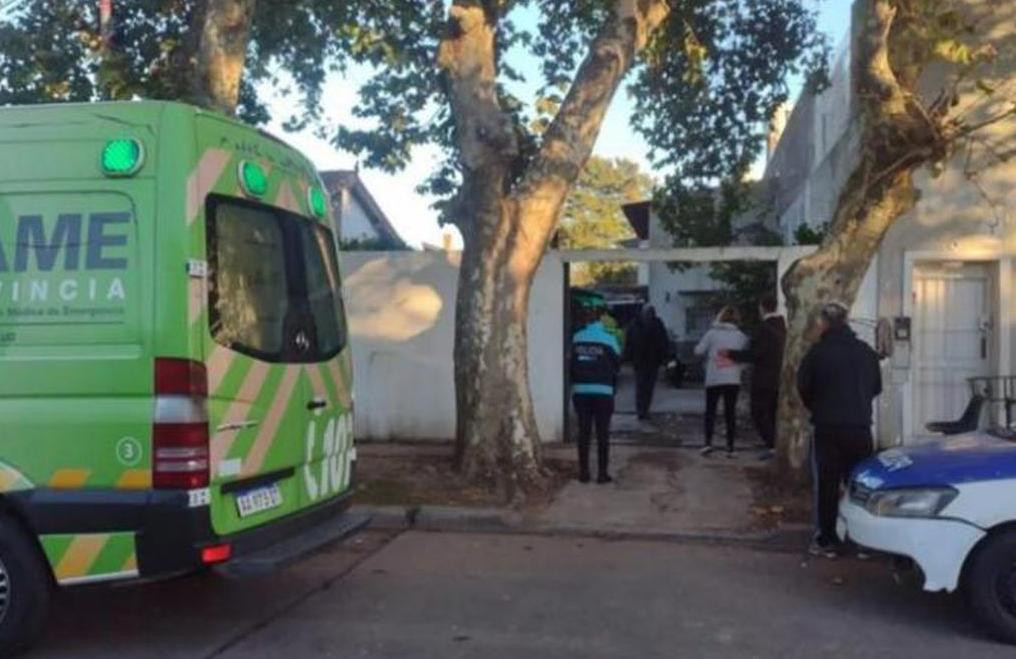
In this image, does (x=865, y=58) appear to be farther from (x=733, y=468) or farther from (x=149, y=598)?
(x=149, y=598)

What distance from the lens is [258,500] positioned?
5.50m

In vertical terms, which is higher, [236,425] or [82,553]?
[236,425]

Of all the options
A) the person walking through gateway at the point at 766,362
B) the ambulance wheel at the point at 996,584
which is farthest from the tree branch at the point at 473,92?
the ambulance wheel at the point at 996,584

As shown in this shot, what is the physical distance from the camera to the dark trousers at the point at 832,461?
7.18 meters

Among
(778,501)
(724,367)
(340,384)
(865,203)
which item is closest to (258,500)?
(340,384)

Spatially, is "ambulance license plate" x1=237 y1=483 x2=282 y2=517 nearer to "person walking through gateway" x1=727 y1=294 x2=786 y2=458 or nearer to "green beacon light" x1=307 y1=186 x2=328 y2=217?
"green beacon light" x1=307 y1=186 x2=328 y2=217

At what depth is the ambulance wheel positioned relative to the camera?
18.3 ft

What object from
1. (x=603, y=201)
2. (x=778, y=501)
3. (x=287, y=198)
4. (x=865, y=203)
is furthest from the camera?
(x=603, y=201)

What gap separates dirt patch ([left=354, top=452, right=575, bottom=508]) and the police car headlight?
11.8 feet

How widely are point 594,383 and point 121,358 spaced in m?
5.28

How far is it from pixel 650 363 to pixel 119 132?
33.5ft

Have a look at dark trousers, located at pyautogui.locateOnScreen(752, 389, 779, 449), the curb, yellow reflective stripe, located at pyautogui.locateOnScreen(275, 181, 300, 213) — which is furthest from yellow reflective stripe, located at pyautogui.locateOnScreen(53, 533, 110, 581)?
dark trousers, located at pyautogui.locateOnScreen(752, 389, 779, 449)

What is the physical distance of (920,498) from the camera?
5.82 m

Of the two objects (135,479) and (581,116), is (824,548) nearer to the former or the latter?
(581,116)
